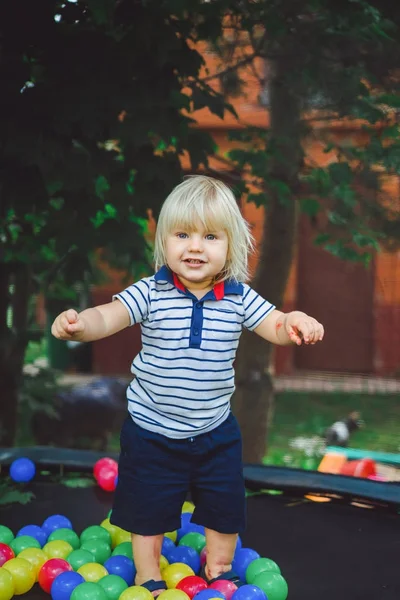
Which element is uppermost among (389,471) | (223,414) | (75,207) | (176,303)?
(75,207)

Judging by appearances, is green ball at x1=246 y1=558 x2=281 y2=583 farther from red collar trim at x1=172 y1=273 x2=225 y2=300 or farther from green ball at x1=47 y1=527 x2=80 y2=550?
red collar trim at x1=172 y1=273 x2=225 y2=300

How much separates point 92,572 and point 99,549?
17 cm

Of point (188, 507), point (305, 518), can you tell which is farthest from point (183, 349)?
point (305, 518)

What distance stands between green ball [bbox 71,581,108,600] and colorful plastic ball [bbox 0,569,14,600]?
0.52 ft

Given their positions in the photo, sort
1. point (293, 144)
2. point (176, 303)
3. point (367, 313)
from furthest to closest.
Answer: point (367, 313) → point (293, 144) → point (176, 303)

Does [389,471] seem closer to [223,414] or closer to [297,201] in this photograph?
[297,201]

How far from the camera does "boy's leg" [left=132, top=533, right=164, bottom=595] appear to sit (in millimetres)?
1808

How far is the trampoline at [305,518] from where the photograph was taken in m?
1.91

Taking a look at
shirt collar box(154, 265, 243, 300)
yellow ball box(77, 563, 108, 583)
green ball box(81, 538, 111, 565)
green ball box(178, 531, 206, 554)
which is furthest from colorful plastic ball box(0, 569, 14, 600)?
shirt collar box(154, 265, 243, 300)

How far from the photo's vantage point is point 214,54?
2.96 metres

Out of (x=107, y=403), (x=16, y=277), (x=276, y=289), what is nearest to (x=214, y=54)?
(x=276, y=289)

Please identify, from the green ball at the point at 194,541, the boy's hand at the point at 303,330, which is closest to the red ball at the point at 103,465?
the green ball at the point at 194,541

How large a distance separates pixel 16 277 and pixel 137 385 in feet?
4.93

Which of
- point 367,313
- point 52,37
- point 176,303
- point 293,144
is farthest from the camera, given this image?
point 367,313
